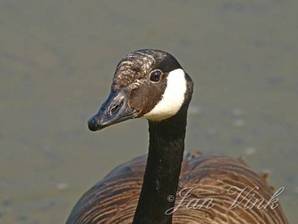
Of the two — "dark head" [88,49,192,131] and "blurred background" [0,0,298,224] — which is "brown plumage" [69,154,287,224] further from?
"blurred background" [0,0,298,224]

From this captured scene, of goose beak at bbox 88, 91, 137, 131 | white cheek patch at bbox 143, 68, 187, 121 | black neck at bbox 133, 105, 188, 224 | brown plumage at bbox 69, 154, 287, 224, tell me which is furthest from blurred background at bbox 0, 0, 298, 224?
goose beak at bbox 88, 91, 137, 131

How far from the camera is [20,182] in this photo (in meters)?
6.51

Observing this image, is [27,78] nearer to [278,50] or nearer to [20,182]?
[20,182]

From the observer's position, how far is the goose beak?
11.3 ft

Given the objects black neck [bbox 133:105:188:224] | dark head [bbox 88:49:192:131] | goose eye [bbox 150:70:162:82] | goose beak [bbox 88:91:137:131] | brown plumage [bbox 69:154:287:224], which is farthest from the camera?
brown plumage [bbox 69:154:287:224]

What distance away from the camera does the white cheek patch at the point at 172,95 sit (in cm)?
369

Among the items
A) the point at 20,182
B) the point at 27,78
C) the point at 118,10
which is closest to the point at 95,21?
the point at 118,10

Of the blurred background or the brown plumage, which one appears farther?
the blurred background

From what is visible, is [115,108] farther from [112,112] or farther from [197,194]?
[197,194]

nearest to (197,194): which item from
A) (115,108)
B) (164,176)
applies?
(164,176)

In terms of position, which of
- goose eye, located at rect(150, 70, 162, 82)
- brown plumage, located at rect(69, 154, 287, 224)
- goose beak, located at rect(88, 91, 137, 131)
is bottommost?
goose beak, located at rect(88, 91, 137, 131)

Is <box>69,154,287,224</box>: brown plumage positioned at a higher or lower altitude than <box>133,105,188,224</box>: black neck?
higher

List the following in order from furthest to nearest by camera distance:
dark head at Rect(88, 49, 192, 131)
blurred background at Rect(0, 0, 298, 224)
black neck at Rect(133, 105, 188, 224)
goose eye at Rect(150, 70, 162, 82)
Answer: blurred background at Rect(0, 0, 298, 224) < black neck at Rect(133, 105, 188, 224) < goose eye at Rect(150, 70, 162, 82) < dark head at Rect(88, 49, 192, 131)

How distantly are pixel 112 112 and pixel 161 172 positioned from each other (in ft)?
1.96
